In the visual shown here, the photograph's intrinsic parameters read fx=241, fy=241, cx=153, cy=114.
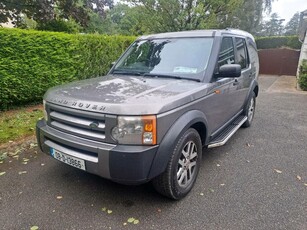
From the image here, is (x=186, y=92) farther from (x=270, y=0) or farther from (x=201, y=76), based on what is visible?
(x=270, y=0)

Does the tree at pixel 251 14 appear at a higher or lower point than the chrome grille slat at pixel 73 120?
higher

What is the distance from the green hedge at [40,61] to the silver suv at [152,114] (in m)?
2.95

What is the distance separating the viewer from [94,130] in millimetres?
2324

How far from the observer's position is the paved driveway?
2.37 m

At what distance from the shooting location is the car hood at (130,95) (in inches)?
86.2

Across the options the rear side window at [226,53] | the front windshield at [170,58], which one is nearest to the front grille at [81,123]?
the front windshield at [170,58]

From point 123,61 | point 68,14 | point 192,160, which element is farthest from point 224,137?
point 68,14

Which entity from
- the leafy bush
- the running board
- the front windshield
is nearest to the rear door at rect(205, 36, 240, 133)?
the running board

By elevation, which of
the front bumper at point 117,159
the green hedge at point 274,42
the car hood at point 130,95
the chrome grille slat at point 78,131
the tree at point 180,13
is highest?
the tree at point 180,13

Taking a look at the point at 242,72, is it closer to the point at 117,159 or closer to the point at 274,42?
the point at 117,159

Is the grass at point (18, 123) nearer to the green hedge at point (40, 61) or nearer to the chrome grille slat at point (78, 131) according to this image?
the green hedge at point (40, 61)

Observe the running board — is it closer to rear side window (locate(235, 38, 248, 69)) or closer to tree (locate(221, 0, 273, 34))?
rear side window (locate(235, 38, 248, 69))

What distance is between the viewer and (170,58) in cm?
336

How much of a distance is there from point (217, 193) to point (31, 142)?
10.8 feet
